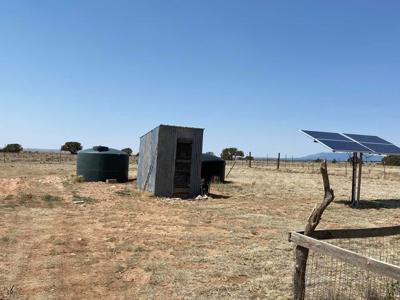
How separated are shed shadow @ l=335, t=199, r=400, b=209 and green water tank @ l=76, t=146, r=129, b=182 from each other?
1333 centimetres

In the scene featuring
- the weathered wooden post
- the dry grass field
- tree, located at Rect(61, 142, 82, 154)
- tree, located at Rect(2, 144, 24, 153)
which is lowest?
the dry grass field

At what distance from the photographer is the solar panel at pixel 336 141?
63.9 feet

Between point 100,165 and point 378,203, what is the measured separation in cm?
1537

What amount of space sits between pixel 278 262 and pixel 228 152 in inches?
3576

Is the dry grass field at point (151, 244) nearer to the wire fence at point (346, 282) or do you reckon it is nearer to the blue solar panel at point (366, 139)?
the wire fence at point (346, 282)

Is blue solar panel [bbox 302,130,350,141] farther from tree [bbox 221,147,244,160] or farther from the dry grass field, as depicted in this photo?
tree [bbox 221,147,244,160]

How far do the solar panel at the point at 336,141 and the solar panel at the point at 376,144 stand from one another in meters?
0.61

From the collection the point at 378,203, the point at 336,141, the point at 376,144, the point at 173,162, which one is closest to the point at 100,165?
the point at 173,162

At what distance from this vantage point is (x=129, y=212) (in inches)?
602

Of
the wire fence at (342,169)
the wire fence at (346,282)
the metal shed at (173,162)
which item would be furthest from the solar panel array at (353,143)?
the wire fence at (342,169)

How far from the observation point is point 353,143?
68.8ft

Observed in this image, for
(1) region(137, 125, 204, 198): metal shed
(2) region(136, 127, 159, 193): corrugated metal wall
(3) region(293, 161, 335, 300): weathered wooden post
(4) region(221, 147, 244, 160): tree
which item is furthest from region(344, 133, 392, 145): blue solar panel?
(4) region(221, 147, 244, 160): tree

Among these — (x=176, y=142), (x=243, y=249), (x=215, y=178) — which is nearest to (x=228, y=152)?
(x=215, y=178)

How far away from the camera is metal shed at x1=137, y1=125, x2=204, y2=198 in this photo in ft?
66.4
